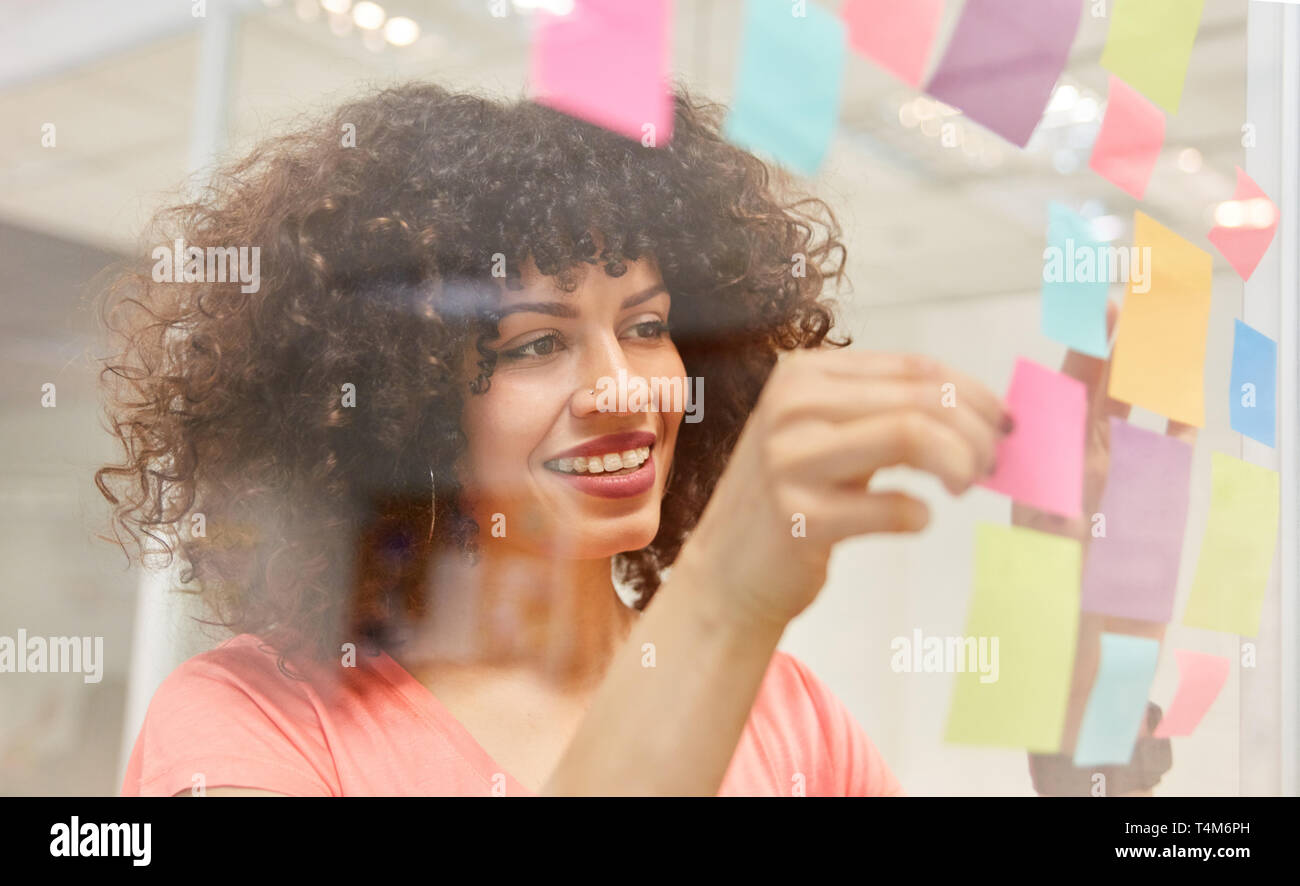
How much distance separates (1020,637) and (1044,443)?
0.66 ft

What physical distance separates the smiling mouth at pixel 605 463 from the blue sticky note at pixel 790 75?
1.06 feet

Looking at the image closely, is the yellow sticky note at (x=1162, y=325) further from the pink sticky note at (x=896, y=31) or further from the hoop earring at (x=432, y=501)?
the hoop earring at (x=432, y=501)

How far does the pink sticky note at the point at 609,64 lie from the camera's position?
996 mm

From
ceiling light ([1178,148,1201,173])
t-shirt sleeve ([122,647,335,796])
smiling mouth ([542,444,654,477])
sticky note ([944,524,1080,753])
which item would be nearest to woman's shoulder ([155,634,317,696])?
t-shirt sleeve ([122,647,335,796])

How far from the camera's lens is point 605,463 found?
0.96 meters

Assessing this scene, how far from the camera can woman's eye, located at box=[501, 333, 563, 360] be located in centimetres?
94

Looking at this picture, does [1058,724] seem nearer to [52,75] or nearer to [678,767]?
[678,767]

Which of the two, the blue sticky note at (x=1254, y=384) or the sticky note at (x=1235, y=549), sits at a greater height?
the blue sticky note at (x=1254, y=384)

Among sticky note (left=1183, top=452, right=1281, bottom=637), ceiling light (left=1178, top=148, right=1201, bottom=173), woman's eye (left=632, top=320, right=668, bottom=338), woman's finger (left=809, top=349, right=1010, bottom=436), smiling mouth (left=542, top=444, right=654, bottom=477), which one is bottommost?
sticky note (left=1183, top=452, right=1281, bottom=637)

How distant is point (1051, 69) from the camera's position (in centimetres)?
112

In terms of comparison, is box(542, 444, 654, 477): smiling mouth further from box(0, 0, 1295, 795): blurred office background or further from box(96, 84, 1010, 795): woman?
box(0, 0, 1295, 795): blurred office background

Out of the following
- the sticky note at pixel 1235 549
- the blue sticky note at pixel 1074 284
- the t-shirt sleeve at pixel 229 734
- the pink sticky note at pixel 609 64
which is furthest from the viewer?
the sticky note at pixel 1235 549

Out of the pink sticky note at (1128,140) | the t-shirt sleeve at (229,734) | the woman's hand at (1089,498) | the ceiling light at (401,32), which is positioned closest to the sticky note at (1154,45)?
the pink sticky note at (1128,140)

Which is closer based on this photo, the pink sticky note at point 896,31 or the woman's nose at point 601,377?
the woman's nose at point 601,377
